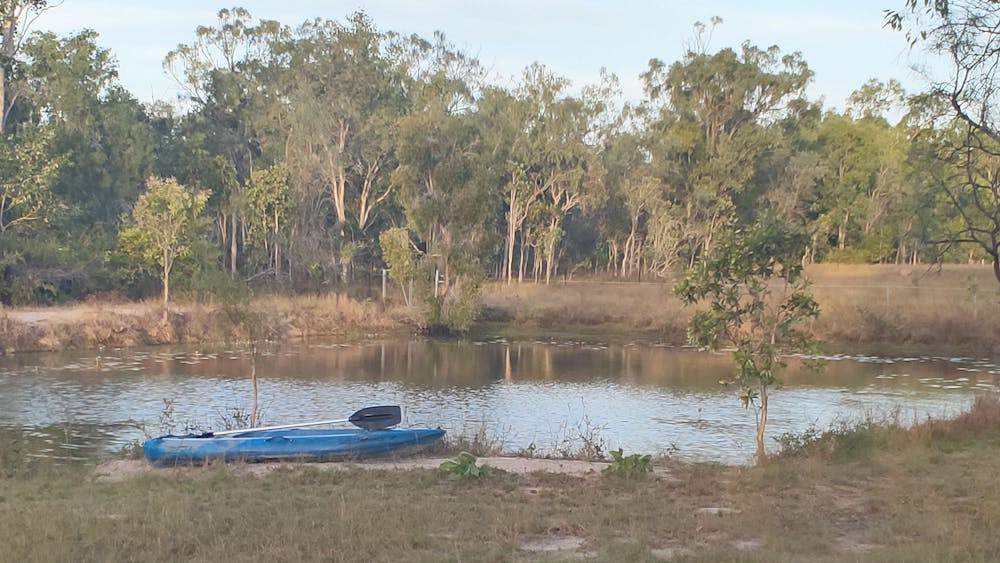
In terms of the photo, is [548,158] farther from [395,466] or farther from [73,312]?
[395,466]

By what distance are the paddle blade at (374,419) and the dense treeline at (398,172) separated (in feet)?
46.5

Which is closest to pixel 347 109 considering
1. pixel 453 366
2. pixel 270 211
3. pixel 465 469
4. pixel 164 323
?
pixel 270 211

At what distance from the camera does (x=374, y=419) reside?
1329cm

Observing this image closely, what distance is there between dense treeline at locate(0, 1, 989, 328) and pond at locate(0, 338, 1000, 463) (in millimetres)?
6907

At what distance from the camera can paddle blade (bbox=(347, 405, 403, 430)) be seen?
13.2 m

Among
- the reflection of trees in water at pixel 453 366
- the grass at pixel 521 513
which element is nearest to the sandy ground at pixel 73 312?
the reflection of trees in water at pixel 453 366

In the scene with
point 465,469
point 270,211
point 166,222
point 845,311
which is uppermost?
point 270,211

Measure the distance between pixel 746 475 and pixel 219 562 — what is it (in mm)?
6094

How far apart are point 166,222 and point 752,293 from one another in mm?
25146

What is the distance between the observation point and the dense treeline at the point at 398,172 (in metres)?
36.0

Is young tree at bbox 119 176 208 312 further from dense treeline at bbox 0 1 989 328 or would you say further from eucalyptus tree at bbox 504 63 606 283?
eucalyptus tree at bbox 504 63 606 283

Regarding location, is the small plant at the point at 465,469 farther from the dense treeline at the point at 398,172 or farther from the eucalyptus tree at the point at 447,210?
the eucalyptus tree at the point at 447,210

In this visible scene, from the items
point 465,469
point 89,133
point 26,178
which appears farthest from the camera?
point 89,133

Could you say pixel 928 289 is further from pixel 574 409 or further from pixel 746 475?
pixel 746 475
